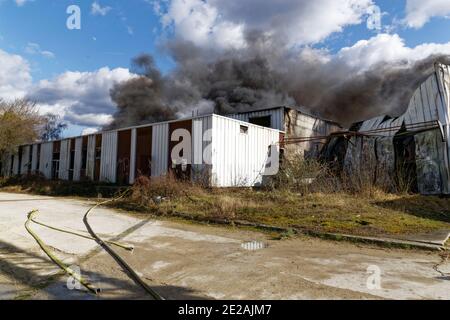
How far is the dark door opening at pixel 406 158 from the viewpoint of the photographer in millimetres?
11859

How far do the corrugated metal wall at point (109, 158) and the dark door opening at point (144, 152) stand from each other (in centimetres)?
200

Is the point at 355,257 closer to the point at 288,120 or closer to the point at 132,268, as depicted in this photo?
the point at 132,268

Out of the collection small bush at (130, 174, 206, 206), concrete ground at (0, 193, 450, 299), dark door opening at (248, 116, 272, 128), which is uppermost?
dark door opening at (248, 116, 272, 128)

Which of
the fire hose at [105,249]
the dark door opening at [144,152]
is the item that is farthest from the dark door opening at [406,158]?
the dark door opening at [144,152]

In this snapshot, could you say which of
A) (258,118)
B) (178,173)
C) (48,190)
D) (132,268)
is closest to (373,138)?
(258,118)

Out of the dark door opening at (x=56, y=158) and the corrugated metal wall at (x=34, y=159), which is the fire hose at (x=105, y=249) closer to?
the dark door opening at (x=56, y=158)

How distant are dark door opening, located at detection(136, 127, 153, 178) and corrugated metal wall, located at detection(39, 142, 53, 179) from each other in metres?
10.6

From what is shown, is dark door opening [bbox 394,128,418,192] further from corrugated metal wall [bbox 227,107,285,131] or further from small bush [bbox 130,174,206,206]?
small bush [bbox 130,174,206,206]

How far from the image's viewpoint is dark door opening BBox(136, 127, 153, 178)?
15.5 meters

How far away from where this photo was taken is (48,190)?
57.5 feet

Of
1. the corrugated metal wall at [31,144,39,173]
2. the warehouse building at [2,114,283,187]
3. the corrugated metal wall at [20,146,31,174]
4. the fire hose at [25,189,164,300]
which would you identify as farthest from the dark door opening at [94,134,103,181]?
the fire hose at [25,189,164,300]

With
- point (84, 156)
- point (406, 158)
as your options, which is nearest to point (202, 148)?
point (406, 158)

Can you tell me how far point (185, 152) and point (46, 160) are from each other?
14.8 meters

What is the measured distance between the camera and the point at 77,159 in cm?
2028
